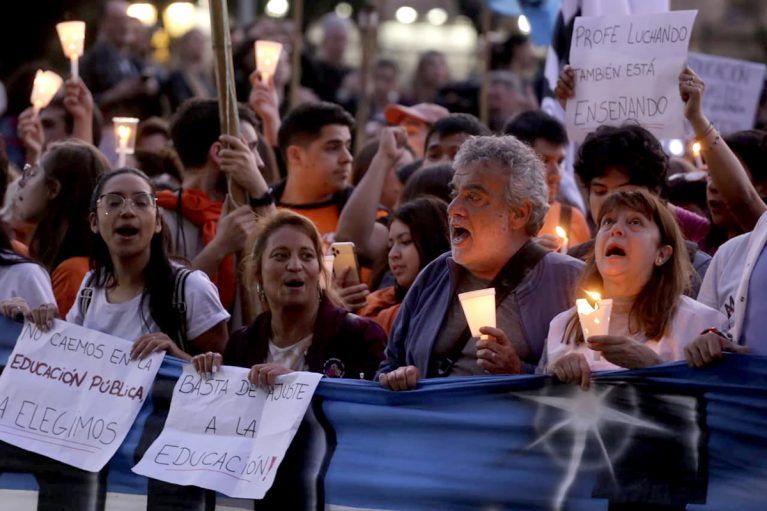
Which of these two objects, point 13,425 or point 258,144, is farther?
point 258,144

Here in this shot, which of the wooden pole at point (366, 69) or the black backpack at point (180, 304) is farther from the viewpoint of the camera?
the wooden pole at point (366, 69)

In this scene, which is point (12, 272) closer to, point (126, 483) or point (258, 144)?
point (126, 483)

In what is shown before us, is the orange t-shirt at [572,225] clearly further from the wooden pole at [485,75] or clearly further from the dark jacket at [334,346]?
the wooden pole at [485,75]

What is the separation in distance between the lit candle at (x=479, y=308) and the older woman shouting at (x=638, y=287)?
0.24 metres

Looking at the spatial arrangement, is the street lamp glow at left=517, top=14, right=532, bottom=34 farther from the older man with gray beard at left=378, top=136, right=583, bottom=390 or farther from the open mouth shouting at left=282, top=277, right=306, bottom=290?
the open mouth shouting at left=282, top=277, right=306, bottom=290

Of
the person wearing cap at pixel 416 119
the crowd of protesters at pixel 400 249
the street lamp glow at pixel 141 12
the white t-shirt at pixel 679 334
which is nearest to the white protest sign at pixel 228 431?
the crowd of protesters at pixel 400 249

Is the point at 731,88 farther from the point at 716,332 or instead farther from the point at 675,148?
the point at 716,332

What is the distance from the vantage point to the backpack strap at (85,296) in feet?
21.8

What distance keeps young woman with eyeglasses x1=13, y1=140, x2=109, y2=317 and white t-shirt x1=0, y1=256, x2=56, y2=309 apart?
1.21ft

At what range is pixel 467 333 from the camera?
5930mm

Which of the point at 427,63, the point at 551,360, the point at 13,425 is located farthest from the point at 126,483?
the point at 427,63

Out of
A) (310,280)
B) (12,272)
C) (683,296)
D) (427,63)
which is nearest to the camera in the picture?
(683,296)

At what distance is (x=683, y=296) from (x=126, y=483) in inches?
80.4

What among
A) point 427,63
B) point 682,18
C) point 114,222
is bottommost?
point 427,63
